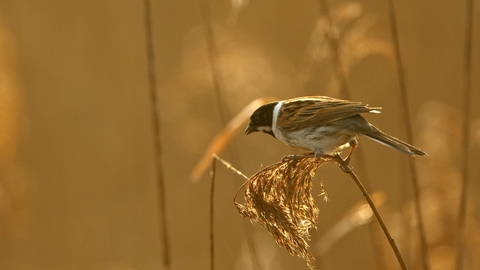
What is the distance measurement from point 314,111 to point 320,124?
0.06 metres

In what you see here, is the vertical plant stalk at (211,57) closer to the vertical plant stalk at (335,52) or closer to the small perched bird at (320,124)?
the small perched bird at (320,124)

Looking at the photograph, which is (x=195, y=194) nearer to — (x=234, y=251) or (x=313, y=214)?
(x=234, y=251)

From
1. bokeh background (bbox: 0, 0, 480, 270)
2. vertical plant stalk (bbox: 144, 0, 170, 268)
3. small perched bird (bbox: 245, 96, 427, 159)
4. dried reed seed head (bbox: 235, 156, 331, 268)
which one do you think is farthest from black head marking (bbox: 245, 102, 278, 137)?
bokeh background (bbox: 0, 0, 480, 270)

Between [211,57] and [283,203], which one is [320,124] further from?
[283,203]

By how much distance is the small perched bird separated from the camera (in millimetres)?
2197

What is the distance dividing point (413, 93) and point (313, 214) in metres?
4.21

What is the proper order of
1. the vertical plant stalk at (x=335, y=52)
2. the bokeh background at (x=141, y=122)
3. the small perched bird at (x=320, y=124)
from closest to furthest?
the small perched bird at (x=320, y=124) < the vertical plant stalk at (x=335, y=52) < the bokeh background at (x=141, y=122)

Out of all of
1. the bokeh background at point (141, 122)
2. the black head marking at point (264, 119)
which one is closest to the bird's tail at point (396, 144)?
the black head marking at point (264, 119)

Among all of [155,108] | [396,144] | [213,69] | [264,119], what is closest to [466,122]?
[396,144]

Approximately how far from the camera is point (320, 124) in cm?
230

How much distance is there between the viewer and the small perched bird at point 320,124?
2.20m

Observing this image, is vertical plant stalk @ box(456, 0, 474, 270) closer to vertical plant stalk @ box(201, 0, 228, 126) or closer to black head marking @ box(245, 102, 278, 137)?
black head marking @ box(245, 102, 278, 137)

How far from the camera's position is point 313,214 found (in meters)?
1.69

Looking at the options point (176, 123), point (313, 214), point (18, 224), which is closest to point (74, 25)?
point (176, 123)
